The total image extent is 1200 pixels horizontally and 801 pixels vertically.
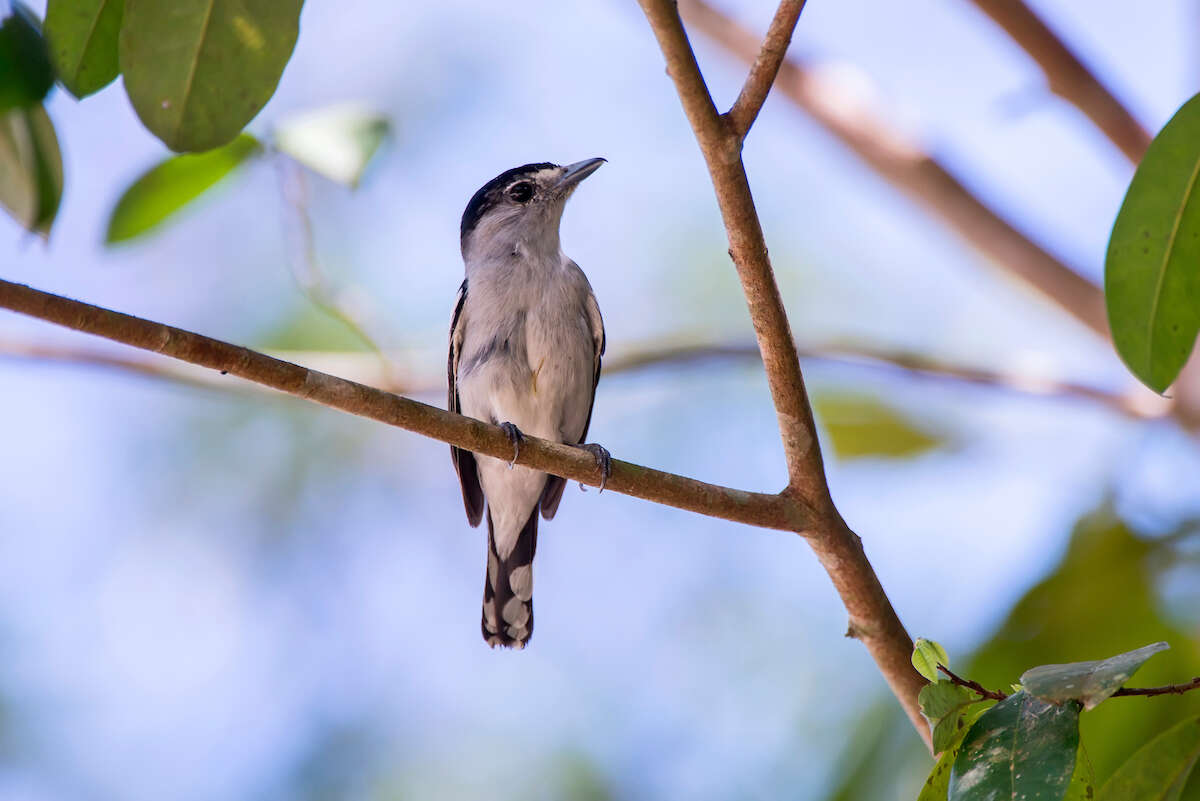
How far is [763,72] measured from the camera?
2.40 meters

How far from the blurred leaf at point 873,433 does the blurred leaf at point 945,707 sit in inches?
121

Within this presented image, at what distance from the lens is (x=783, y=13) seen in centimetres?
237

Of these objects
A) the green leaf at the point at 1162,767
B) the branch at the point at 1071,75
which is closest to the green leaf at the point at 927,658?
the green leaf at the point at 1162,767

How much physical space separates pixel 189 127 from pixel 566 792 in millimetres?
6221

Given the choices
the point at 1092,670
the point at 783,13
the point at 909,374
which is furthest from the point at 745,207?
the point at 909,374

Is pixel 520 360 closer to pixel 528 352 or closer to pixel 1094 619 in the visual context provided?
pixel 528 352

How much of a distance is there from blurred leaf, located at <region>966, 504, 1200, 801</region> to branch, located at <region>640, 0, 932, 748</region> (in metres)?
1.09

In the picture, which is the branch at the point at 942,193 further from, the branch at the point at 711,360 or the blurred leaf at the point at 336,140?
the blurred leaf at the point at 336,140

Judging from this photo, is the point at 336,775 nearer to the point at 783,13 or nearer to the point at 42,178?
the point at 42,178

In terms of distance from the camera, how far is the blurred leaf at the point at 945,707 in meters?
2.07

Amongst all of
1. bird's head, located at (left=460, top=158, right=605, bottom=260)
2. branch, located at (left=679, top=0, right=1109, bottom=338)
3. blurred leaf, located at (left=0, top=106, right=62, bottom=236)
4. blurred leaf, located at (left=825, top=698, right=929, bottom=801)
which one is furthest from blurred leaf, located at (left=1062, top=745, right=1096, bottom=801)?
bird's head, located at (left=460, top=158, right=605, bottom=260)

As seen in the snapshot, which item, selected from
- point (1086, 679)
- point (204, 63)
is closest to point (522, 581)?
point (204, 63)

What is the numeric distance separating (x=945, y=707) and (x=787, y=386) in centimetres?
83

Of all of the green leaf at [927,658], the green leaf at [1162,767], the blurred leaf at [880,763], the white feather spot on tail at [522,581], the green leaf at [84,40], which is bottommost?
the green leaf at [1162,767]
